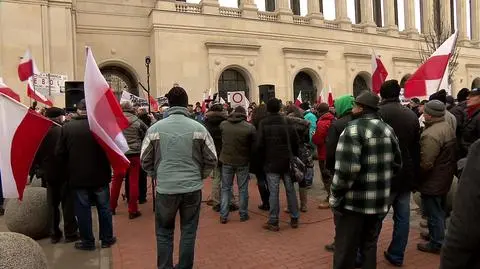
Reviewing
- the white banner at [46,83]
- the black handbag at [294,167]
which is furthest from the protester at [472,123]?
the white banner at [46,83]

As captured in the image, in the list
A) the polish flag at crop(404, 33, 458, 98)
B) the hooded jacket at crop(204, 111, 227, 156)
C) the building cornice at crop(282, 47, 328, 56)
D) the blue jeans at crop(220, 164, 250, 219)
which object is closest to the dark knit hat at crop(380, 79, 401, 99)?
the polish flag at crop(404, 33, 458, 98)

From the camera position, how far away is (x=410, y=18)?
37219mm

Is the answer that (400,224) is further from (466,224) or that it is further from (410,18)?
(410,18)

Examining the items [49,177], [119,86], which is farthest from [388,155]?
[119,86]

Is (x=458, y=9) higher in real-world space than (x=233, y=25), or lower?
higher

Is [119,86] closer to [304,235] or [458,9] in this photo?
[304,235]

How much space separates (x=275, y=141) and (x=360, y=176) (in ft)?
9.69

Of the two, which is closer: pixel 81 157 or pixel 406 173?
pixel 406 173

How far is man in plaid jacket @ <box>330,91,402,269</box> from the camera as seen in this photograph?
156 inches

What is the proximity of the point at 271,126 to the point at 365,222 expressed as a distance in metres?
3.05

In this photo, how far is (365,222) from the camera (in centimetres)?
421

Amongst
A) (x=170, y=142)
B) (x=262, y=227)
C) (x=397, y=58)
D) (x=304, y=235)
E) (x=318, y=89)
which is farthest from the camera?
(x=397, y=58)

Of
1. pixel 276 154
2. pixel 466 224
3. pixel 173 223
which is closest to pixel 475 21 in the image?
pixel 276 154

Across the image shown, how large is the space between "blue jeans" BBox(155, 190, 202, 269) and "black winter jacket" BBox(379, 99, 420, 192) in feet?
7.68
